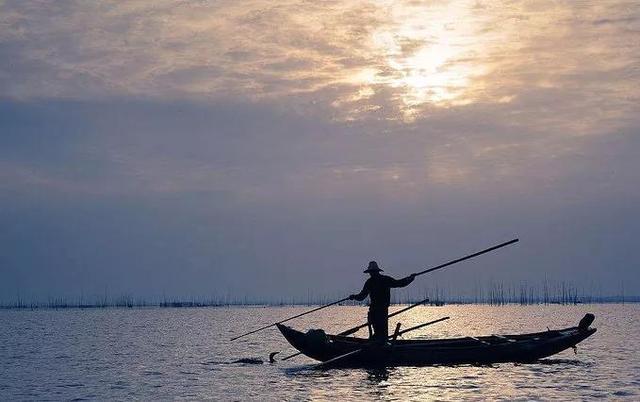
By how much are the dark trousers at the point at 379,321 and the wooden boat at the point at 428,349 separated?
14.8 inches

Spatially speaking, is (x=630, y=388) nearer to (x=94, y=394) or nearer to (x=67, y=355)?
(x=94, y=394)

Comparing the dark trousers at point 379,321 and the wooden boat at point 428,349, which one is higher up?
the dark trousers at point 379,321

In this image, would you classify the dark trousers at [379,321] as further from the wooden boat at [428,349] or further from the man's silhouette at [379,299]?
the wooden boat at [428,349]

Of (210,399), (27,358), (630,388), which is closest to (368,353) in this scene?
(210,399)

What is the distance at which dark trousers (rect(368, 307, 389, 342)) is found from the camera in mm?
23266

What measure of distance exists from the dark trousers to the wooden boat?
0.38 meters

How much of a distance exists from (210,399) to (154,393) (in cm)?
237

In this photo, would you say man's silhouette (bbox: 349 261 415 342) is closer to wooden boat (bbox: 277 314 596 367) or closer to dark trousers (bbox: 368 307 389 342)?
dark trousers (bbox: 368 307 389 342)

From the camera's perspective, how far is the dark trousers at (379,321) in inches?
916

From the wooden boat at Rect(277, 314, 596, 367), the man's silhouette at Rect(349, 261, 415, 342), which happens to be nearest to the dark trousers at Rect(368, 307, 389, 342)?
the man's silhouette at Rect(349, 261, 415, 342)

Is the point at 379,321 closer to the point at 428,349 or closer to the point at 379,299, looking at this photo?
the point at 379,299

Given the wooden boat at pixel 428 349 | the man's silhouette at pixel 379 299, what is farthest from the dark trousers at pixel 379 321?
the wooden boat at pixel 428 349

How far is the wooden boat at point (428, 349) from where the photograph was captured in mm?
23203

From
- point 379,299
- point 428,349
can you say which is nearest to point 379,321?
point 379,299
